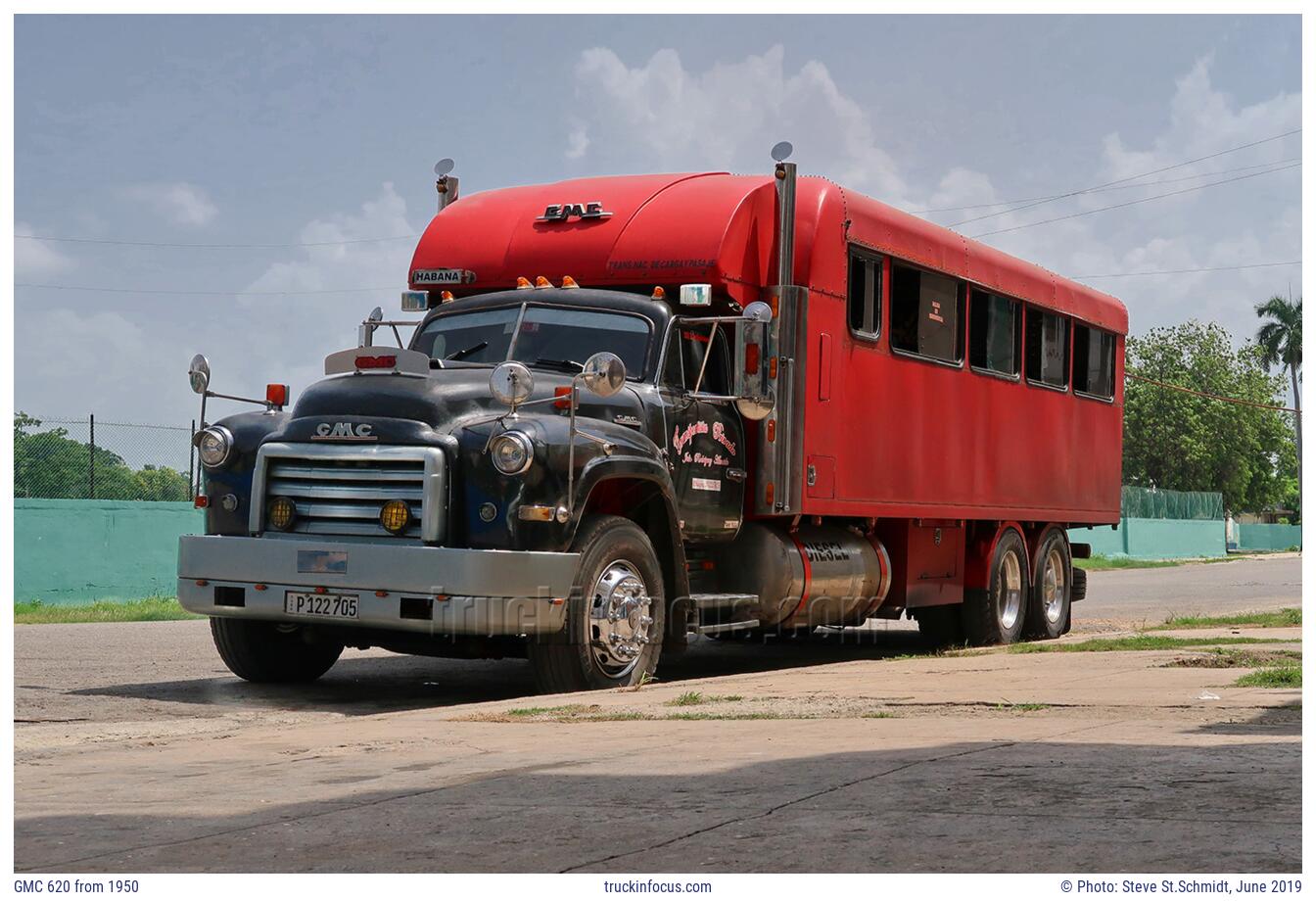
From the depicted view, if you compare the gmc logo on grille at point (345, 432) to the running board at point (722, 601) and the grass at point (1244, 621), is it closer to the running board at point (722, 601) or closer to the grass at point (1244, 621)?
the running board at point (722, 601)

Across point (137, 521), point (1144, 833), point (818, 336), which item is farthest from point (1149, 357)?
point (1144, 833)

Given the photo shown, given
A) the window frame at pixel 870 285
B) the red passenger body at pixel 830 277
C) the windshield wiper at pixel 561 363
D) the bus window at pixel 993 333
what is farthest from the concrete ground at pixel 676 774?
the bus window at pixel 993 333

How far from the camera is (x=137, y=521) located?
866 inches

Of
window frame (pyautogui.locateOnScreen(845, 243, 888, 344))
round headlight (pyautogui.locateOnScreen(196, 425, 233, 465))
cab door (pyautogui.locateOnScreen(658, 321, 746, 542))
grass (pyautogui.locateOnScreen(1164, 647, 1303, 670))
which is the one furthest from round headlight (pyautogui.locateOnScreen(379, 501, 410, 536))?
grass (pyautogui.locateOnScreen(1164, 647, 1303, 670))

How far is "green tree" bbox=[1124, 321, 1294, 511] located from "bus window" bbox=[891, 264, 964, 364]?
71.9 m

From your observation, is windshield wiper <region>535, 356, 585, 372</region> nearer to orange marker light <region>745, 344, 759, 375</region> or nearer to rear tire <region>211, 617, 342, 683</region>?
orange marker light <region>745, 344, 759, 375</region>

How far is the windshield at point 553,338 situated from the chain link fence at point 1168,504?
45168 millimetres

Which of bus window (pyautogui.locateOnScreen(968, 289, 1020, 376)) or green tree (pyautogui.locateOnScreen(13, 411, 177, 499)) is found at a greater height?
bus window (pyautogui.locateOnScreen(968, 289, 1020, 376))

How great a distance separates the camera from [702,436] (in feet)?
40.8

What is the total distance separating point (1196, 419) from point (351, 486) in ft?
260

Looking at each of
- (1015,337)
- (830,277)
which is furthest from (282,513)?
(1015,337)

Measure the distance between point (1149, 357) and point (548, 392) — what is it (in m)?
80.2

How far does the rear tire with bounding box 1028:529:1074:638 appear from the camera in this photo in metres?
18.1

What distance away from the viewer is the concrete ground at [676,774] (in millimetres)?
5227
